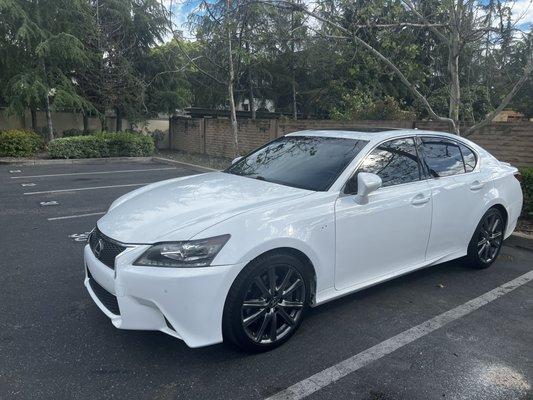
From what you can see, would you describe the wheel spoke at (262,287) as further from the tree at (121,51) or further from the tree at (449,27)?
the tree at (121,51)

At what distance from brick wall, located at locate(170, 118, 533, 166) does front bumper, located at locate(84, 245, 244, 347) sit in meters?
2.60

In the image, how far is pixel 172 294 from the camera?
273 centimetres

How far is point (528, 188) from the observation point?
20.9 ft

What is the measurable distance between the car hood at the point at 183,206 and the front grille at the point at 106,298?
15.8 inches

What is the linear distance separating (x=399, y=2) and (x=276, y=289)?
640 cm

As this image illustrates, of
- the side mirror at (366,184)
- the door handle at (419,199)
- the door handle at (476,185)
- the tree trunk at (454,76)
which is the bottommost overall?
the door handle at (419,199)

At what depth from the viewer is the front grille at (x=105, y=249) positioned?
3006 mm

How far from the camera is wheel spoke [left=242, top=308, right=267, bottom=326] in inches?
117


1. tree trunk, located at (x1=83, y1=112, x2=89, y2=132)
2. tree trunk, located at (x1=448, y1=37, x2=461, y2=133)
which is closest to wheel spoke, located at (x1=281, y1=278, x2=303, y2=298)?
tree trunk, located at (x1=448, y1=37, x2=461, y2=133)

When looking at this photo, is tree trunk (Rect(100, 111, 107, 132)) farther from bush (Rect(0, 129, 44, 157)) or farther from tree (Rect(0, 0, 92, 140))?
bush (Rect(0, 129, 44, 157))

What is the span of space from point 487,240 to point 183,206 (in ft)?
11.1

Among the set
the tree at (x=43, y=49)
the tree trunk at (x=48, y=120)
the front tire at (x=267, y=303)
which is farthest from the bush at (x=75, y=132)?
the front tire at (x=267, y=303)

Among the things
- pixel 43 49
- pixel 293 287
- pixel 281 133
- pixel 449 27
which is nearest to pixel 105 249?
pixel 293 287

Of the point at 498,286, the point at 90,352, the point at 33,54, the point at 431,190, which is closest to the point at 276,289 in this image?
the point at 90,352
